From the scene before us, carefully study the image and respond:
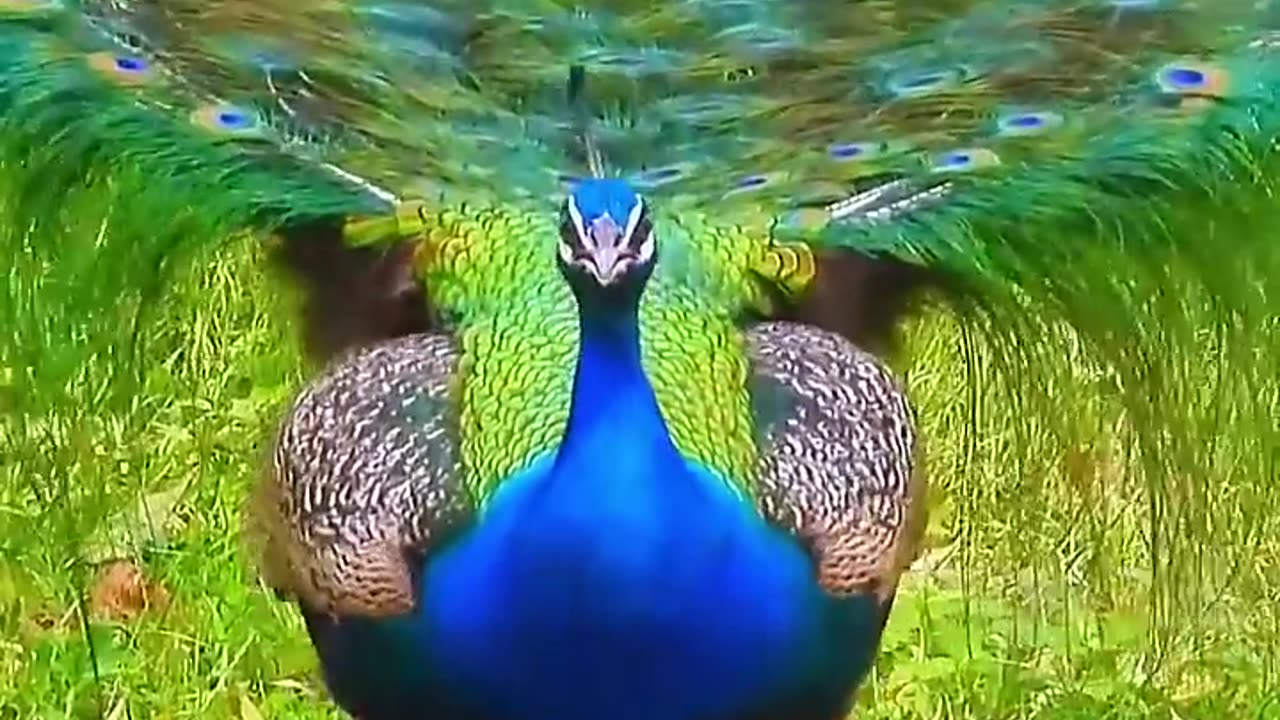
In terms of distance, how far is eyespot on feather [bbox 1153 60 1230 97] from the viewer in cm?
204

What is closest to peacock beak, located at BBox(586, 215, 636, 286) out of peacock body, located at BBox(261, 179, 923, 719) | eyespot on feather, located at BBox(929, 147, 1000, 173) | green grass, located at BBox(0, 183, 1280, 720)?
peacock body, located at BBox(261, 179, 923, 719)

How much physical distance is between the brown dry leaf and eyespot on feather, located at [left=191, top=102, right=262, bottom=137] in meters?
0.71

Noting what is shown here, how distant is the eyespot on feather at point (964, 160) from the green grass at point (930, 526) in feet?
0.72

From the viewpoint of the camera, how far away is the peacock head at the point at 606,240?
1689 mm

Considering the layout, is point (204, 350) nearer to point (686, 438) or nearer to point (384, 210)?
point (384, 210)

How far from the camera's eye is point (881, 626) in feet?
7.23

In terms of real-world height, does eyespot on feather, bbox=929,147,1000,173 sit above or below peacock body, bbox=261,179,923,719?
above

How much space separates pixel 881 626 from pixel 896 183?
35 cm

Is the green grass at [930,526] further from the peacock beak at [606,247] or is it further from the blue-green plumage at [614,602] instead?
the peacock beak at [606,247]

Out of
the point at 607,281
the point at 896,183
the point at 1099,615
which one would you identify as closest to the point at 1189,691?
the point at 1099,615

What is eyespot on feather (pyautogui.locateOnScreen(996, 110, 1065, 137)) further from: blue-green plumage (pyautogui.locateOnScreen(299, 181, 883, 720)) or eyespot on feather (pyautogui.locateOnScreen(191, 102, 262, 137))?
eyespot on feather (pyautogui.locateOnScreen(191, 102, 262, 137))

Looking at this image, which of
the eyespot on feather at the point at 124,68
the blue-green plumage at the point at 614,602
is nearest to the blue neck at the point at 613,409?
the blue-green plumage at the point at 614,602

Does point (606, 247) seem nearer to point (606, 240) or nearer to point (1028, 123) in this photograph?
point (606, 240)

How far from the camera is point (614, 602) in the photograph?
191 cm
